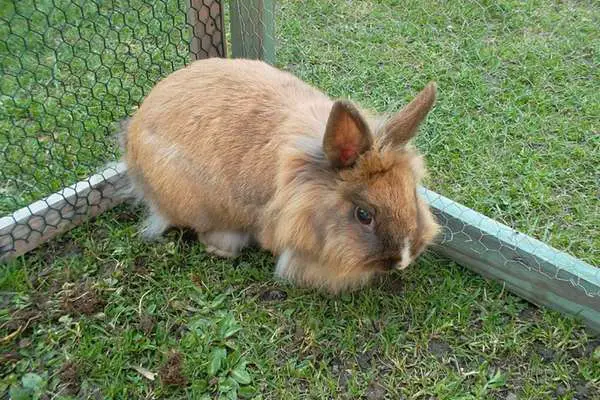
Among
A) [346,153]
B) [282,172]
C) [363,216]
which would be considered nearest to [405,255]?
[363,216]

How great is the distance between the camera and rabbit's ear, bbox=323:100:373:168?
1989 millimetres

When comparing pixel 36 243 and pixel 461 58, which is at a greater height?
pixel 461 58

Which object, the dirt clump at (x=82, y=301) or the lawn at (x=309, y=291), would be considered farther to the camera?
the dirt clump at (x=82, y=301)

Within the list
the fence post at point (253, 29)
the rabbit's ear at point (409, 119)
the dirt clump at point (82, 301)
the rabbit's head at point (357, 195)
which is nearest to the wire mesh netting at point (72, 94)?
the fence post at point (253, 29)

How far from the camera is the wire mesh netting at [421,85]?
9.72ft

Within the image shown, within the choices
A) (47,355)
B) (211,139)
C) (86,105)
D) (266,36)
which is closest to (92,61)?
(86,105)

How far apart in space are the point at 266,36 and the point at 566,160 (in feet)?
6.14

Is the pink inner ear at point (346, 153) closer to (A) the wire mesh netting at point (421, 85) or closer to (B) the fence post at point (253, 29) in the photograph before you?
(A) the wire mesh netting at point (421, 85)

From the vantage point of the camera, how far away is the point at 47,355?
2.41m

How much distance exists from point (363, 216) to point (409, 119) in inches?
15.9

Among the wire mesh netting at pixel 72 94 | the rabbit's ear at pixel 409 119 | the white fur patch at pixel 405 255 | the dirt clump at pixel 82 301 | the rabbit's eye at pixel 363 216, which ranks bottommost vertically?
the dirt clump at pixel 82 301

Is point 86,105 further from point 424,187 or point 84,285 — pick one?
point 424,187

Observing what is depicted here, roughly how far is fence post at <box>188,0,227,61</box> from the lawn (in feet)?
1.15

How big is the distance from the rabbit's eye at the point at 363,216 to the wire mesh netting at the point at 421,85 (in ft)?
2.33
